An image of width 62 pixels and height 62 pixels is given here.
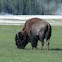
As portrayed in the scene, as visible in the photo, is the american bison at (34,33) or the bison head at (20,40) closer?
the american bison at (34,33)

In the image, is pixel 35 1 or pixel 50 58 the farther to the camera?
pixel 35 1

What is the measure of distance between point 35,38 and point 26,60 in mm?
4579

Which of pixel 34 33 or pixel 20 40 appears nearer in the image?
pixel 34 33

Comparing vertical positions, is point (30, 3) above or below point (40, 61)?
below

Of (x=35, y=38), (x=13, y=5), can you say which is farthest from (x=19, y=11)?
(x=35, y=38)

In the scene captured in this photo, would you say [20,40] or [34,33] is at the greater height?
[34,33]

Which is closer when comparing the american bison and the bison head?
the american bison

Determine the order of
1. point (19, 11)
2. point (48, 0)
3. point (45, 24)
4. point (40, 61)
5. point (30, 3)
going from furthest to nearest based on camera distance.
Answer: point (48, 0), point (30, 3), point (19, 11), point (45, 24), point (40, 61)

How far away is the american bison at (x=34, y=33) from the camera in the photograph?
18.2 metres

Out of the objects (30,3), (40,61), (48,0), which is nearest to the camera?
(40,61)

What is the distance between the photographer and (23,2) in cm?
14212

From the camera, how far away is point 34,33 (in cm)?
1830

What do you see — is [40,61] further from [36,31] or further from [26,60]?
[36,31]

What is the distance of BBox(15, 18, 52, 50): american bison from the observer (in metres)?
18.2
